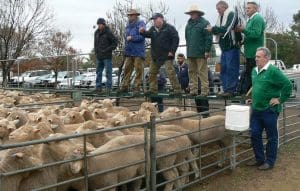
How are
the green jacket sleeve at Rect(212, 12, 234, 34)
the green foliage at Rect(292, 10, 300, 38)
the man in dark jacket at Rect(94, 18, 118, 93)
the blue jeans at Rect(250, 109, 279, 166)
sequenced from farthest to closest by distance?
the green foliage at Rect(292, 10, 300, 38) → the man in dark jacket at Rect(94, 18, 118, 93) → the green jacket sleeve at Rect(212, 12, 234, 34) → the blue jeans at Rect(250, 109, 279, 166)

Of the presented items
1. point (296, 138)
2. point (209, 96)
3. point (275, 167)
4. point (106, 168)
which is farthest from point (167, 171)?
point (296, 138)

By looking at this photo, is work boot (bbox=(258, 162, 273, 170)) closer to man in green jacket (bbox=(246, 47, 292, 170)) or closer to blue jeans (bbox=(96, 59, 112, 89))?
man in green jacket (bbox=(246, 47, 292, 170))

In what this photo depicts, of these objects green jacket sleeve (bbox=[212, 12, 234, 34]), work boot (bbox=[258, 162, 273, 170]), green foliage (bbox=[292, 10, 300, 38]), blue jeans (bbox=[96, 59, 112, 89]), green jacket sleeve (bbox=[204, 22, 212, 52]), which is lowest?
work boot (bbox=[258, 162, 273, 170])

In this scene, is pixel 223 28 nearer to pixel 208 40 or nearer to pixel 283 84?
pixel 208 40

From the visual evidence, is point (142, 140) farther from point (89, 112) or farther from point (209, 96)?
point (209, 96)

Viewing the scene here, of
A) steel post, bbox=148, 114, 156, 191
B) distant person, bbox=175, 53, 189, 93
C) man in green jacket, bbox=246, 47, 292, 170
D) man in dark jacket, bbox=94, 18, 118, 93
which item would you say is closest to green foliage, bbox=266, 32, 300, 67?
distant person, bbox=175, 53, 189, 93

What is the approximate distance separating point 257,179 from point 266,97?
144 centimetres

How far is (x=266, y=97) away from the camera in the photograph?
28.5 ft

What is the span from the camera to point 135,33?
13.0 m

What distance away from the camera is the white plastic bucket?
851cm

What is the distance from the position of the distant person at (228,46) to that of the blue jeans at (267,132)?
186cm

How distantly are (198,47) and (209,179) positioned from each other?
3676 millimetres

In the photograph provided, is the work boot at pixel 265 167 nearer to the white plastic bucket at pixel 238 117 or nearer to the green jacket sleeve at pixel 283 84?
the white plastic bucket at pixel 238 117

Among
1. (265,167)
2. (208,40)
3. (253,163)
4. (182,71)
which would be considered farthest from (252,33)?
(182,71)
